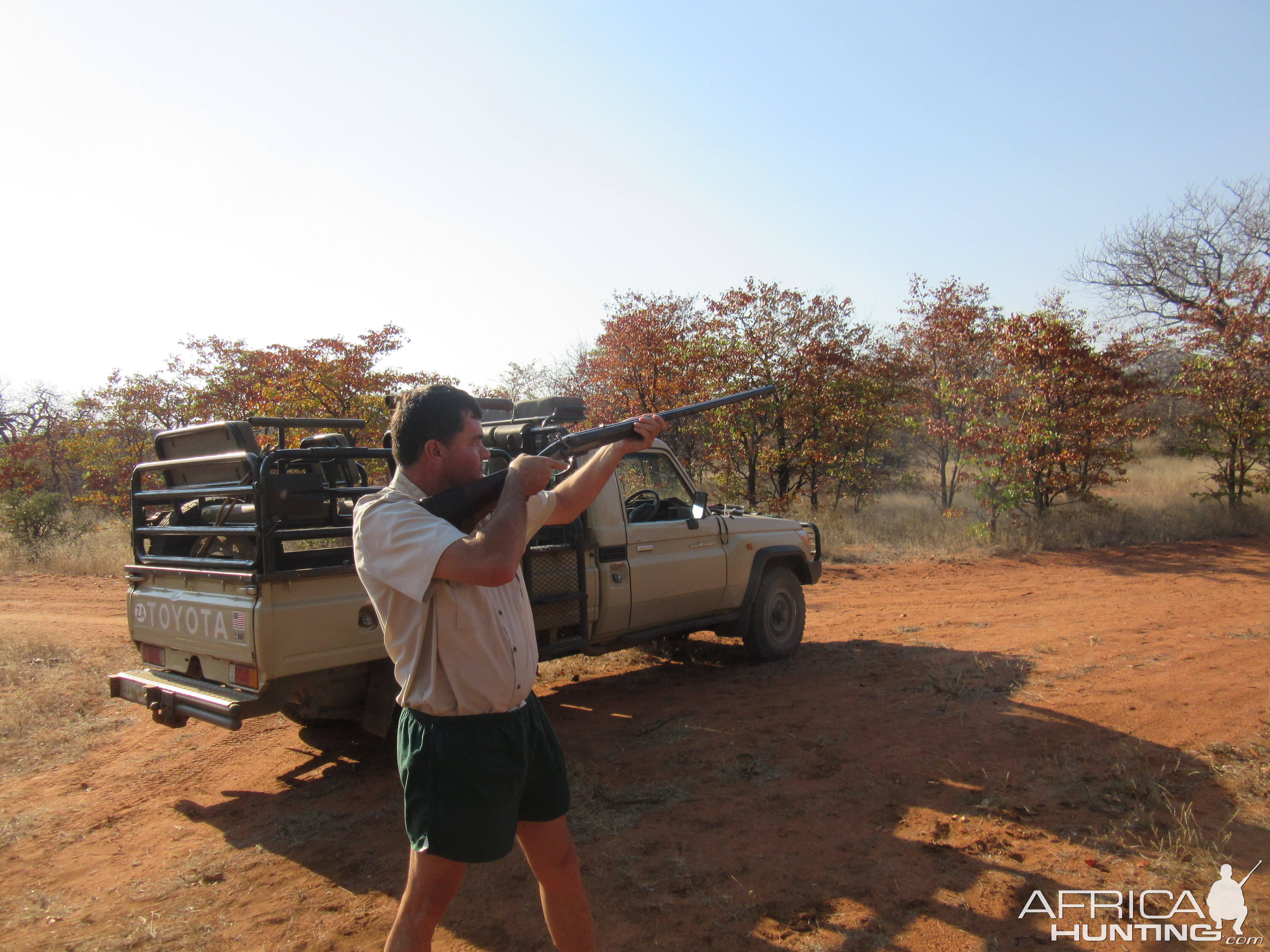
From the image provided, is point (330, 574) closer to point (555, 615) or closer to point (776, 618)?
point (555, 615)

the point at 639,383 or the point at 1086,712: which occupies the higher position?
the point at 639,383

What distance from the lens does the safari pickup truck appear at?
406 cm

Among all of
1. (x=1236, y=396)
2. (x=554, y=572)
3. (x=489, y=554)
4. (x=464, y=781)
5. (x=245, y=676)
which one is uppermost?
(x=1236, y=396)

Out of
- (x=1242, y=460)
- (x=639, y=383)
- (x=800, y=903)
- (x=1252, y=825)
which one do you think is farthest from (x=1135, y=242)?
(x=800, y=903)

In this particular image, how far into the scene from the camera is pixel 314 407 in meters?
13.4

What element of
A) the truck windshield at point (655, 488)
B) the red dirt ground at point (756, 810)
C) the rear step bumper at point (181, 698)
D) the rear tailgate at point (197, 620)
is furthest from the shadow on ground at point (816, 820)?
the truck windshield at point (655, 488)

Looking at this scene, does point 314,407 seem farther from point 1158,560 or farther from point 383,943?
point 1158,560

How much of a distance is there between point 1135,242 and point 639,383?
17.1m

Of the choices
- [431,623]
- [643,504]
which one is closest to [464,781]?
[431,623]

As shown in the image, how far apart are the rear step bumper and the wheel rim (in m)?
4.27

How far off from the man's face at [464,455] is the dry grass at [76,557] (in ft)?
46.3

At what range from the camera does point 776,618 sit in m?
7.04

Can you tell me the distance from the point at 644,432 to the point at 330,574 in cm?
202

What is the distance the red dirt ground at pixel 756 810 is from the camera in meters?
3.12
